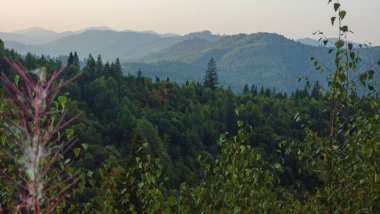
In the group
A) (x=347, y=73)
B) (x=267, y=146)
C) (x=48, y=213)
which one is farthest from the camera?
(x=267, y=146)

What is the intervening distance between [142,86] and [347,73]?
6358 inches

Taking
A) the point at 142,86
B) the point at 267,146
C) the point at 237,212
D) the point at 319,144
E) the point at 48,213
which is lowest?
the point at 267,146

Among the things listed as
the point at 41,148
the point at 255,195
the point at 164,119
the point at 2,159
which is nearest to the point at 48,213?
the point at 41,148

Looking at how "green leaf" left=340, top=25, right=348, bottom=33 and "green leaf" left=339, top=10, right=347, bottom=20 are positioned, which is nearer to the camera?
"green leaf" left=339, top=10, right=347, bottom=20

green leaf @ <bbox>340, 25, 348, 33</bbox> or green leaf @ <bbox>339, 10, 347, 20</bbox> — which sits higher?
green leaf @ <bbox>339, 10, 347, 20</bbox>

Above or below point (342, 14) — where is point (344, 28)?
below

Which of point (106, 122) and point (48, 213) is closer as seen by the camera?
point (48, 213)

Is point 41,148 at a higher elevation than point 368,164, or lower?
higher

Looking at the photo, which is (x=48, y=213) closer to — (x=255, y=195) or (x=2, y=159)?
(x=2, y=159)

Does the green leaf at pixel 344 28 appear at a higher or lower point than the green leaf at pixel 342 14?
lower

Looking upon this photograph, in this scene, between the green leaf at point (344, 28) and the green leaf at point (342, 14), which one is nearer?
the green leaf at point (342, 14)

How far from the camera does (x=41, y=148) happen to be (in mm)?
1963

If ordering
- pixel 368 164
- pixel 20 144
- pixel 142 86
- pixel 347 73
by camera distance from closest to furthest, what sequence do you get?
pixel 20 144
pixel 347 73
pixel 368 164
pixel 142 86

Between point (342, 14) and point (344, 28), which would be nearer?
point (342, 14)
